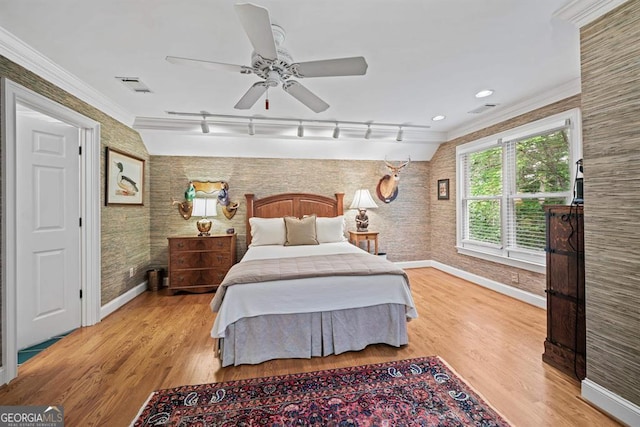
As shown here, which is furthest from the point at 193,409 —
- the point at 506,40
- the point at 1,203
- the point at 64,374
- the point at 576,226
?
the point at 506,40

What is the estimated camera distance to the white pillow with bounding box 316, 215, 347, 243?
4.09 meters

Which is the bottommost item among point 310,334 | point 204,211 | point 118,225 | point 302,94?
point 310,334

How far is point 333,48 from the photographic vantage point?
6.90 feet

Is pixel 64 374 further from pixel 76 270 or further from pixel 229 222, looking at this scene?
pixel 229 222

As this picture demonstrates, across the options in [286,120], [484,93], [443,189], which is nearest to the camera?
[484,93]

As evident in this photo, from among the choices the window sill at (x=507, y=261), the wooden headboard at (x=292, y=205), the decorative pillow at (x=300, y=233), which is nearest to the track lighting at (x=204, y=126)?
the wooden headboard at (x=292, y=205)

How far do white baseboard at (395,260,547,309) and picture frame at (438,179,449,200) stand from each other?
128 cm

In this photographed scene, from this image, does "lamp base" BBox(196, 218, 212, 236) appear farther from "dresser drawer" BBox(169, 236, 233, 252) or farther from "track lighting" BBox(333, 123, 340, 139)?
"track lighting" BBox(333, 123, 340, 139)

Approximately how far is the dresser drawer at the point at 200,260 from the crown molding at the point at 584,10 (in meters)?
4.26

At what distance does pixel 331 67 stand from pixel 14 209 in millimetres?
2599

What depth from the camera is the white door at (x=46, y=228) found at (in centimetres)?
241

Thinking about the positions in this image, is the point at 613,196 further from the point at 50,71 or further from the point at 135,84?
the point at 50,71

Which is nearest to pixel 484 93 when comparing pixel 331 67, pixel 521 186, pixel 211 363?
pixel 521 186

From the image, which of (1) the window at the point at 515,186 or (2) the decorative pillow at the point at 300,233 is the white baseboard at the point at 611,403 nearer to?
(1) the window at the point at 515,186
